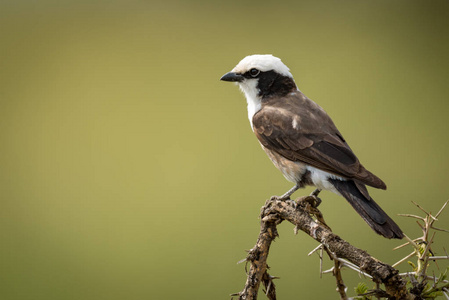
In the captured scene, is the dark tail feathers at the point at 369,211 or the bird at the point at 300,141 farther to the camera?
the bird at the point at 300,141

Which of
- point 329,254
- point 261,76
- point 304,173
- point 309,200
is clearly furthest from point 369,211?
point 261,76

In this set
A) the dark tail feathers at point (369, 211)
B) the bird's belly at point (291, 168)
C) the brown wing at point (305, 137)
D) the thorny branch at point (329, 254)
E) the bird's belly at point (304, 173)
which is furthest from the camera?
the bird's belly at point (291, 168)

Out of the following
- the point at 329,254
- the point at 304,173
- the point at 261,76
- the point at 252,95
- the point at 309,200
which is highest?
the point at 261,76

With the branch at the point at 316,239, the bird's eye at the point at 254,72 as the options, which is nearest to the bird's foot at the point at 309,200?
the branch at the point at 316,239

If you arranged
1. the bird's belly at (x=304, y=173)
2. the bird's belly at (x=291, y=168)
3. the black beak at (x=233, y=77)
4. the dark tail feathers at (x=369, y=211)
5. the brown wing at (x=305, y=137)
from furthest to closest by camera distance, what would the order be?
1. the black beak at (x=233, y=77)
2. the bird's belly at (x=291, y=168)
3. the bird's belly at (x=304, y=173)
4. the brown wing at (x=305, y=137)
5. the dark tail feathers at (x=369, y=211)

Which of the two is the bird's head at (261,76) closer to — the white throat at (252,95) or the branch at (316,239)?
the white throat at (252,95)

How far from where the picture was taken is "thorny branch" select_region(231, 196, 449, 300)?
1575 millimetres

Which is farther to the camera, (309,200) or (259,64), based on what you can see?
(259,64)

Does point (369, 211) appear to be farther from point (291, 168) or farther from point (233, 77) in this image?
point (233, 77)

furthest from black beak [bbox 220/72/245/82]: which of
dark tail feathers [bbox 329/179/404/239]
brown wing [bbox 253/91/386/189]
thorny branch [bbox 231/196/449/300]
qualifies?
thorny branch [bbox 231/196/449/300]

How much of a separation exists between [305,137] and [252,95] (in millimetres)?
746

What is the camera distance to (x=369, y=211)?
2.44 metres

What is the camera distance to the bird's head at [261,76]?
3.60 m

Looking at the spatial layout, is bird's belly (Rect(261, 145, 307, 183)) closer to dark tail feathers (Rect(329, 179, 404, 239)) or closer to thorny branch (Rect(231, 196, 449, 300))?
dark tail feathers (Rect(329, 179, 404, 239))
